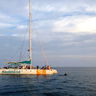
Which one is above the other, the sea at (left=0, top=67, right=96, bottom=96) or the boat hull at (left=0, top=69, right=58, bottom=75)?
the boat hull at (left=0, top=69, right=58, bottom=75)

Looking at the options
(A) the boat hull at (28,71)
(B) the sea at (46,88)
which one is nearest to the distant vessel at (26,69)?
(A) the boat hull at (28,71)

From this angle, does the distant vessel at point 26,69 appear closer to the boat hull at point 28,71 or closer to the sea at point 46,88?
the boat hull at point 28,71

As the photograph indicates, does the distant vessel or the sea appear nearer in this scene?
the sea

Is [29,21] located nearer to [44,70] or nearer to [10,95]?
[44,70]

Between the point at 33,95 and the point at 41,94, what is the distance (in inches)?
66.8

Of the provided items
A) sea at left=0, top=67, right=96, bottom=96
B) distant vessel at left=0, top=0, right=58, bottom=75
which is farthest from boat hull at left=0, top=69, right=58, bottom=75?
sea at left=0, top=67, right=96, bottom=96

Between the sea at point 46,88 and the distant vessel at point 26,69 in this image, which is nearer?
A: the sea at point 46,88

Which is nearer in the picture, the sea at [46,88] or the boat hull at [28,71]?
the sea at [46,88]

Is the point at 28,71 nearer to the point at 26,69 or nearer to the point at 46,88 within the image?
the point at 26,69

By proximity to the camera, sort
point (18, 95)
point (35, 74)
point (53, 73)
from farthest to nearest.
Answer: point (53, 73) → point (35, 74) → point (18, 95)

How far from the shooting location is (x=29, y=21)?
286 feet

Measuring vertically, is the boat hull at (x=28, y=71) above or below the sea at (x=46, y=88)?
above

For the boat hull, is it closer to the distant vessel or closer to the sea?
the distant vessel

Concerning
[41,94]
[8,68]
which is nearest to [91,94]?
[41,94]
